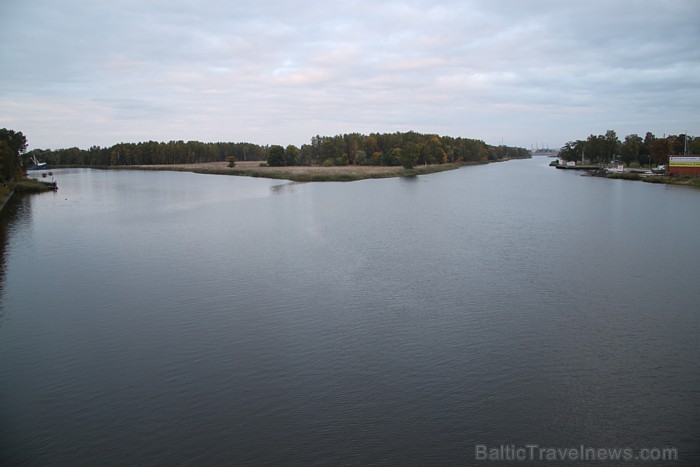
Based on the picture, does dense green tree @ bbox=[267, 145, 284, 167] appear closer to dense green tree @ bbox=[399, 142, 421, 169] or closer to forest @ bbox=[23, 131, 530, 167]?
forest @ bbox=[23, 131, 530, 167]

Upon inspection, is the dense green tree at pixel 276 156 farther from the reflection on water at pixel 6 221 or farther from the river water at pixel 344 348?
the river water at pixel 344 348

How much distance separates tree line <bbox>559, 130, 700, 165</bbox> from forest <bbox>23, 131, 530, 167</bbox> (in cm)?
2642

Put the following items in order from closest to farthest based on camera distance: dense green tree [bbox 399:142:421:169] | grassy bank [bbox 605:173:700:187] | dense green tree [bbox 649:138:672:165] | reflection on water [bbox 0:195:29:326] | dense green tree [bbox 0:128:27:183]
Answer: reflection on water [bbox 0:195:29:326] → dense green tree [bbox 0:128:27:183] → grassy bank [bbox 605:173:700:187] → dense green tree [bbox 649:138:672:165] → dense green tree [bbox 399:142:421:169]

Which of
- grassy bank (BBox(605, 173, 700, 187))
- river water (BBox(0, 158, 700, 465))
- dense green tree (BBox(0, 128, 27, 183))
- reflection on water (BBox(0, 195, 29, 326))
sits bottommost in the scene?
river water (BBox(0, 158, 700, 465))

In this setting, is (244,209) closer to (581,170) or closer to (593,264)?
(593,264)

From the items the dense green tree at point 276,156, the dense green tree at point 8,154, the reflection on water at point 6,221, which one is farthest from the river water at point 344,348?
the dense green tree at point 276,156

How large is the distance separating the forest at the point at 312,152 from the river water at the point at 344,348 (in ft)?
188

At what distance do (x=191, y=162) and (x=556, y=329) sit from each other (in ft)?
388

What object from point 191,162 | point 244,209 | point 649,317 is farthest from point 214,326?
point 191,162

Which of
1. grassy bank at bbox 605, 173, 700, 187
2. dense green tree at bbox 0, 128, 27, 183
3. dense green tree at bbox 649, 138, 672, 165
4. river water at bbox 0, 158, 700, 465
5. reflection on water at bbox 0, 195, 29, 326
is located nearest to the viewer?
river water at bbox 0, 158, 700, 465

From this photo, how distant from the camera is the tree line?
64.8 metres

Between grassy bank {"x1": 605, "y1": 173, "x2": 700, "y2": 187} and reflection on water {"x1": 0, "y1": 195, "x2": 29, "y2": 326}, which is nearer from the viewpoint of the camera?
reflection on water {"x1": 0, "y1": 195, "x2": 29, "y2": 326}

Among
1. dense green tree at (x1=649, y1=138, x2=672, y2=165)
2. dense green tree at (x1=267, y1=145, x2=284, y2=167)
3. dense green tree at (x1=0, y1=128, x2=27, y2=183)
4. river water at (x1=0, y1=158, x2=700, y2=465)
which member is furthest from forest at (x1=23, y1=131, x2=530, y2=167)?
river water at (x1=0, y1=158, x2=700, y2=465)

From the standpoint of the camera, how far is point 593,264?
54.5ft
